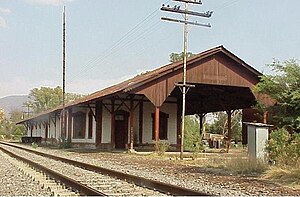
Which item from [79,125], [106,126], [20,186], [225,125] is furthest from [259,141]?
[225,125]

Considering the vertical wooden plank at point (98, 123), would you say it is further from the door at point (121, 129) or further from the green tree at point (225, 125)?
the green tree at point (225, 125)

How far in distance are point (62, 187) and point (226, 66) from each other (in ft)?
64.4

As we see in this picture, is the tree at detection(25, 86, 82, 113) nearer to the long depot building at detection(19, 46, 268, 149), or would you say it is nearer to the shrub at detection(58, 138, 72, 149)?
the long depot building at detection(19, 46, 268, 149)

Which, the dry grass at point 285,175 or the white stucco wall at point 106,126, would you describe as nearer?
the dry grass at point 285,175

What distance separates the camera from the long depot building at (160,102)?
2691 cm

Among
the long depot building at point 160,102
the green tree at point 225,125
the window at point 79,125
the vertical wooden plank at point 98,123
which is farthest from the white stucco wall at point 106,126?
the green tree at point 225,125

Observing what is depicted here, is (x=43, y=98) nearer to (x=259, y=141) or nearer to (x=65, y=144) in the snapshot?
(x=65, y=144)

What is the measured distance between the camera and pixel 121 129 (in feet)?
108

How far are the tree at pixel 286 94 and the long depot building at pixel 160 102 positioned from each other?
9.48m

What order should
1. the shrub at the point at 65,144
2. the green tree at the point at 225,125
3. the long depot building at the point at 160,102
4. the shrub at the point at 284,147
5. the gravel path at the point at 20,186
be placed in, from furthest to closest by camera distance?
1. the green tree at the point at 225,125
2. the shrub at the point at 65,144
3. the long depot building at the point at 160,102
4. the shrub at the point at 284,147
5. the gravel path at the point at 20,186

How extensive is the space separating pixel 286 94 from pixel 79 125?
993 inches

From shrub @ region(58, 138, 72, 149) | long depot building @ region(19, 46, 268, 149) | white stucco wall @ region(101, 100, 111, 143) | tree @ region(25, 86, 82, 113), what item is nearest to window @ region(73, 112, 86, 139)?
long depot building @ region(19, 46, 268, 149)

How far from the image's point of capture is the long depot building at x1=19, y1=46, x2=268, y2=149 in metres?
26.9

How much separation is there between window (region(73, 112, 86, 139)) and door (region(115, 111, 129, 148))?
15.4 feet
